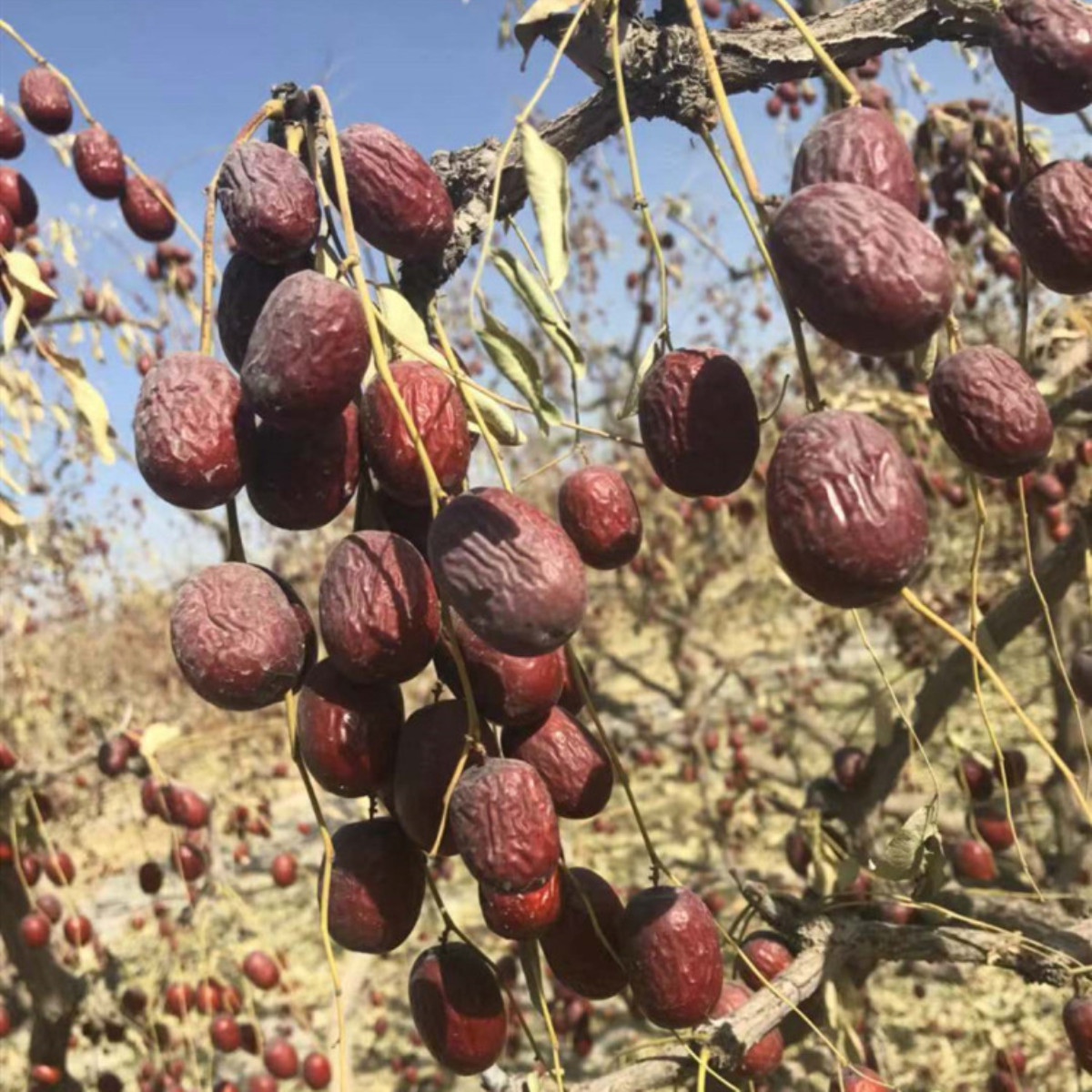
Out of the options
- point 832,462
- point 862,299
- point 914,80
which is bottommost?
point 832,462

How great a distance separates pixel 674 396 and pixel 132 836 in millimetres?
9206

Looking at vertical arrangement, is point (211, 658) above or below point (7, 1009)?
above

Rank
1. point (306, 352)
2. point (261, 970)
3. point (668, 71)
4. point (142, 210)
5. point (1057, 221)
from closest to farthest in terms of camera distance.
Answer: point (306, 352), point (1057, 221), point (668, 71), point (142, 210), point (261, 970)

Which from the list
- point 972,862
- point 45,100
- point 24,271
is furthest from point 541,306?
point 972,862

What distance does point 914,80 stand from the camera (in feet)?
12.7

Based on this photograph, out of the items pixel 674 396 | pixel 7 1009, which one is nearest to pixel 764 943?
pixel 674 396

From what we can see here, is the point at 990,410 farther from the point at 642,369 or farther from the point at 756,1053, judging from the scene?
the point at 756,1053

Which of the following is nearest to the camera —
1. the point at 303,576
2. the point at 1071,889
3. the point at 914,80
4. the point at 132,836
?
the point at 1071,889

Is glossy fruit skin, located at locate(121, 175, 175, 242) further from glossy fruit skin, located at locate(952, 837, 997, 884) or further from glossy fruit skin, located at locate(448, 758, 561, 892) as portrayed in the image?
glossy fruit skin, located at locate(952, 837, 997, 884)

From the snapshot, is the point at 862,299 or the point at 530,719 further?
the point at 530,719

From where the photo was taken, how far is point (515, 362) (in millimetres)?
992

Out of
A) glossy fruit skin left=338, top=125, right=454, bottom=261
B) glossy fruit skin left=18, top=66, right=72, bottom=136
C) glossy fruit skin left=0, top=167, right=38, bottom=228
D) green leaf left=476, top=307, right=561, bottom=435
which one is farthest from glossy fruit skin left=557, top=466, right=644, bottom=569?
glossy fruit skin left=18, top=66, right=72, bottom=136

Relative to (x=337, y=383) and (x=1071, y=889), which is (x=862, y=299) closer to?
(x=337, y=383)

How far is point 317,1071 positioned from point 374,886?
9.15ft
